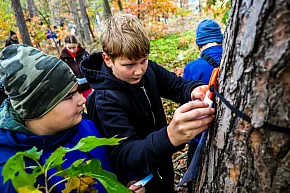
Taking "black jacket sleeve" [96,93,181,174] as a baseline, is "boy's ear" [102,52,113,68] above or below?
above

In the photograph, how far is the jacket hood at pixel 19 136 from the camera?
4.12 feet

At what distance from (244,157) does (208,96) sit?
0.31 meters

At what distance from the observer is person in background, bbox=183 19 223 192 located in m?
2.60

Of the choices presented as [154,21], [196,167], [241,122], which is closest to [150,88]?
[196,167]

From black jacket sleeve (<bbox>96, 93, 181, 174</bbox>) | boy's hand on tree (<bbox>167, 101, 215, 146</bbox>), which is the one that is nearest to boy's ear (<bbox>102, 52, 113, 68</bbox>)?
black jacket sleeve (<bbox>96, 93, 181, 174</bbox>)

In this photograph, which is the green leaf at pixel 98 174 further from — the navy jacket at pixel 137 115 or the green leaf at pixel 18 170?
the navy jacket at pixel 137 115

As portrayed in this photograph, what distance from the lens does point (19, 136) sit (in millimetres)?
1289

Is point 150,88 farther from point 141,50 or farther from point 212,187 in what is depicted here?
point 212,187

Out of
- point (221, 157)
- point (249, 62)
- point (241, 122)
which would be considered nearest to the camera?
point (249, 62)

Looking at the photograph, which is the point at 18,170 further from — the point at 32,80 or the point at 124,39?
the point at 124,39

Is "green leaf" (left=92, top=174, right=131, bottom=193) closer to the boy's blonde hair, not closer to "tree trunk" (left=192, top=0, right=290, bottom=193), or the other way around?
"tree trunk" (left=192, top=0, right=290, bottom=193)

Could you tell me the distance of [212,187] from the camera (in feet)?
3.92

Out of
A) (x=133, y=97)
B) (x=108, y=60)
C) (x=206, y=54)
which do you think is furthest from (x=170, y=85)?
(x=206, y=54)

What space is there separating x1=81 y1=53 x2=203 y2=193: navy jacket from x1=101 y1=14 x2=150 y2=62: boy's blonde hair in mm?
180
